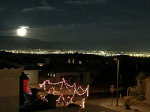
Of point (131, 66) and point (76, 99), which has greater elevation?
point (131, 66)

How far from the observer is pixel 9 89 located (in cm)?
890

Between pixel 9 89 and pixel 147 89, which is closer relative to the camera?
pixel 9 89

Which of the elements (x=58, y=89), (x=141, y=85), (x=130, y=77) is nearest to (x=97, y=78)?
(x=130, y=77)

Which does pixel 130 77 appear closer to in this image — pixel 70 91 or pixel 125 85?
pixel 125 85

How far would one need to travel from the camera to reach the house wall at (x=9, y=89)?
8.68 meters

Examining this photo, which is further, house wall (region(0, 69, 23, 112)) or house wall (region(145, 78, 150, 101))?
house wall (region(145, 78, 150, 101))

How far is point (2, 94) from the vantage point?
28.7 ft

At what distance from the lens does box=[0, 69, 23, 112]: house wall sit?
342 inches

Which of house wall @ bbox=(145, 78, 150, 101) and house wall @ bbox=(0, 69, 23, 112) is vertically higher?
house wall @ bbox=(0, 69, 23, 112)

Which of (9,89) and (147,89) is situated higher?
(9,89)

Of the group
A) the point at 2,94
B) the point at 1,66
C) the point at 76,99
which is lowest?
the point at 76,99

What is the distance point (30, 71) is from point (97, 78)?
19846 mm

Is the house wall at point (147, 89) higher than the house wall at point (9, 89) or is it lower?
lower

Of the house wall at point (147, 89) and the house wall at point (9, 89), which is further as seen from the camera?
the house wall at point (147, 89)
